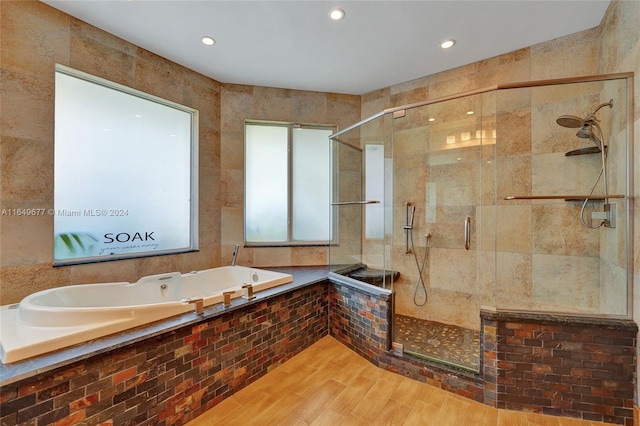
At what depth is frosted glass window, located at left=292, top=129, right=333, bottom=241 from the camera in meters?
3.45

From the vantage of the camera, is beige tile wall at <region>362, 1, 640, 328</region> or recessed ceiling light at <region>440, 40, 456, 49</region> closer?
beige tile wall at <region>362, 1, 640, 328</region>

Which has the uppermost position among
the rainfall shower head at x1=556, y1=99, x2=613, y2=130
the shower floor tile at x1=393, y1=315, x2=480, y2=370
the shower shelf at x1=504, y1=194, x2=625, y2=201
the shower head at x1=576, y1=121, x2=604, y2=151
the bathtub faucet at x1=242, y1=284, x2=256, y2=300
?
the rainfall shower head at x1=556, y1=99, x2=613, y2=130

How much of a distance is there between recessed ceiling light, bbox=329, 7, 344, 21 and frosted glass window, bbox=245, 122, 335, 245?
4.77 feet

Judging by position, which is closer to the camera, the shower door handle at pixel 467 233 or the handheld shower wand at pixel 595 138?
the handheld shower wand at pixel 595 138

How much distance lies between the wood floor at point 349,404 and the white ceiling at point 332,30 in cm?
276

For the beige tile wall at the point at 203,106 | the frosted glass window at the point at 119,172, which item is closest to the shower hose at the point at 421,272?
the beige tile wall at the point at 203,106

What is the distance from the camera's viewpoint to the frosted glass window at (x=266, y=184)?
3342 mm

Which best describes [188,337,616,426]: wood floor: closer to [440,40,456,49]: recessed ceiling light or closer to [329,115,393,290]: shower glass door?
[329,115,393,290]: shower glass door

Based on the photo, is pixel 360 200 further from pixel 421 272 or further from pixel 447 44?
pixel 447 44

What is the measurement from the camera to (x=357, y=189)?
10.5 feet

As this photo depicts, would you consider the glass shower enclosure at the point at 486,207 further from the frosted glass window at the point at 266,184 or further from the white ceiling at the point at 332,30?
the frosted glass window at the point at 266,184

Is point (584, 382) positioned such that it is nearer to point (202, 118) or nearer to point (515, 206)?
point (515, 206)

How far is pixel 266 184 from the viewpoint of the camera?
11.1 feet

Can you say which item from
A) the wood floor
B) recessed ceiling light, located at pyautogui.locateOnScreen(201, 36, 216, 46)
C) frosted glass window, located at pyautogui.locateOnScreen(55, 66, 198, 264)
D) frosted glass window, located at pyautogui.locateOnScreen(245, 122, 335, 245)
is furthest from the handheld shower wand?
frosted glass window, located at pyautogui.locateOnScreen(55, 66, 198, 264)
